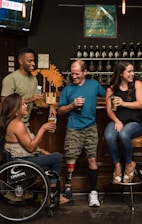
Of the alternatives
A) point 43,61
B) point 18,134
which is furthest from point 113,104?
point 43,61

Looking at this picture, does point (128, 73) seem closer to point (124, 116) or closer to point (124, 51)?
point (124, 116)

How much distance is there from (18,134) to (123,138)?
993mm

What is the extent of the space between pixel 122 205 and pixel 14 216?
42.6 inches

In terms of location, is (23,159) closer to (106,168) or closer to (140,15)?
(106,168)

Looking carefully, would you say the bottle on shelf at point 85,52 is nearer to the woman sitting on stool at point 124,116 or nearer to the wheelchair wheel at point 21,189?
the woman sitting on stool at point 124,116

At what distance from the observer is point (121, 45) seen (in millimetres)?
7230

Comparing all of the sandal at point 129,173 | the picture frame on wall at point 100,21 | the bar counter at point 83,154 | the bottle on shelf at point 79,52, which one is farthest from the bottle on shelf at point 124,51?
the sandal at point 129,173

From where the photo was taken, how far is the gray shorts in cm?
360

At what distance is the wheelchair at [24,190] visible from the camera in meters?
3.04

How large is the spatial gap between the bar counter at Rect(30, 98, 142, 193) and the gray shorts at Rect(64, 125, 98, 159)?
331 mm

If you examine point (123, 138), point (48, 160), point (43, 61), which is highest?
point (43, 61)

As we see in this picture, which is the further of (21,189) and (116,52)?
(116,52)

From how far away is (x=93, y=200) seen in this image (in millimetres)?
3559

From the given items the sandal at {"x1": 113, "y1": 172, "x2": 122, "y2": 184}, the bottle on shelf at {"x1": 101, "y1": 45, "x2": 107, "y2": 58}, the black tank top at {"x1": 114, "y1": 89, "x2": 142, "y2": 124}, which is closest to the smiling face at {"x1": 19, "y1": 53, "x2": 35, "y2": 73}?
the black tank top at {"x1": 114, "y1": 89, "x2": 142, "y2": 124}
